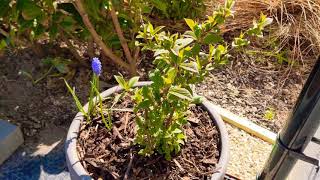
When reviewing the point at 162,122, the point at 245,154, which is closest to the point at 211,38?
the point at 162,122

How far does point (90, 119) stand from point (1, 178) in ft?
2.13

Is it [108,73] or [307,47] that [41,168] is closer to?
[108,73]

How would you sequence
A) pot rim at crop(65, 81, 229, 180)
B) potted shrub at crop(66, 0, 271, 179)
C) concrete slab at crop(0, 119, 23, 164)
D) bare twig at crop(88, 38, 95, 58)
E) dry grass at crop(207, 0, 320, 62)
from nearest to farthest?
potted shrub at crop(66, 0, 271, 179), pot rim at crop(65, 81, 229, 180), concrete slab at crop(0, 119, 23, 164), bare twig at crop(88, 38, 95, 58), dry grass at crop(207, 0, 320, 62)

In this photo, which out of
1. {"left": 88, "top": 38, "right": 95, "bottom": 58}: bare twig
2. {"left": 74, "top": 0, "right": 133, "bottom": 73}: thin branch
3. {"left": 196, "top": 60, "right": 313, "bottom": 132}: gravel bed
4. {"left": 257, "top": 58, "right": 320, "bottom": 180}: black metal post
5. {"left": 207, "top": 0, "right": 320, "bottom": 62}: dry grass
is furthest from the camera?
{"left": 207, "top": 0, "right": 320, "bottom": 62}: dry grass

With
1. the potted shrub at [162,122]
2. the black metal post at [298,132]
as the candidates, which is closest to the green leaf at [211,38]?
the potted shrub at [162,122]

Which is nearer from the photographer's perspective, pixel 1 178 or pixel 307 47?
pixel 1 178

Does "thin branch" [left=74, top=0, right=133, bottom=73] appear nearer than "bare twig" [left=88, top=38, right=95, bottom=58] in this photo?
Yes

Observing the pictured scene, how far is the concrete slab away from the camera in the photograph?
7.02 ft

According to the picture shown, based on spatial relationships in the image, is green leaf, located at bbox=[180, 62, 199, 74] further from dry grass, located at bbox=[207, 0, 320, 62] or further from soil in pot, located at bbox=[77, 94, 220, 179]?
dry grass, located at bbox=[207, 0, 320, 62]

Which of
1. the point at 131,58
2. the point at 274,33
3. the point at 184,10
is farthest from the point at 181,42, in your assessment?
the point at 274,33

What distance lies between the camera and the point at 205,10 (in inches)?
110

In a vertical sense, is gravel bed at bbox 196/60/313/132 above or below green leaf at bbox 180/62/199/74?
below

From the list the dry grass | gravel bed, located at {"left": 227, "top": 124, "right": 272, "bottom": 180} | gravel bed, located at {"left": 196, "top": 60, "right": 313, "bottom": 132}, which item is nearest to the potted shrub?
gravel bed, located at {"left": 227, "top": 124, "right": 272, "bottom": 180}

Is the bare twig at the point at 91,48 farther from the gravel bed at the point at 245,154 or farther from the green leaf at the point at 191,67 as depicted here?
the green leaf at the point at 191,67
